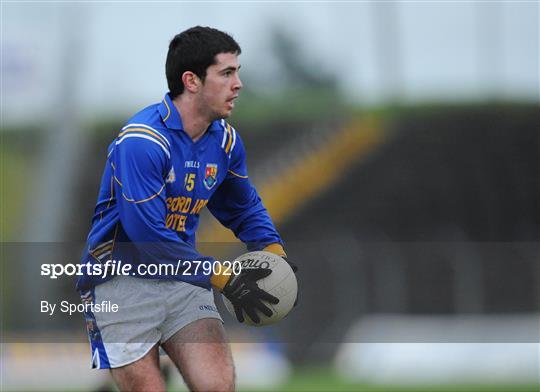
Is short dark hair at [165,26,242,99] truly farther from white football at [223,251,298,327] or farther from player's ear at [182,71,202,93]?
white football at [223,251,298,327]

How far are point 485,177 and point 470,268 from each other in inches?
275

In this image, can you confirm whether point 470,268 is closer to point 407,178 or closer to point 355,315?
point 355,315

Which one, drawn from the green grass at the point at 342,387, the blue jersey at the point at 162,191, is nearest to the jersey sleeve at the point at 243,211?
the blue jersey at the point at 162,191

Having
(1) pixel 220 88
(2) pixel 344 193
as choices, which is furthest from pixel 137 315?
(2) pixel 344 193

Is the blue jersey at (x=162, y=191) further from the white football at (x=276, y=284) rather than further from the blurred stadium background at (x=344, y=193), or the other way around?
the blurred stadium background at (x=344, y=193)

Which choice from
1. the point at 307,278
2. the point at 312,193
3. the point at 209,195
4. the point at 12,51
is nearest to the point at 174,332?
the point at 209,195

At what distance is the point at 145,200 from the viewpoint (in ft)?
16.7

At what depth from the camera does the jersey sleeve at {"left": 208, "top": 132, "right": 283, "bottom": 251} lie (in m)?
5.70

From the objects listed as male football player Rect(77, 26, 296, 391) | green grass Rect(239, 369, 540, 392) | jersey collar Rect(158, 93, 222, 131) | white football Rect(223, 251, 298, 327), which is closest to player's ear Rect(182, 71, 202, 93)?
male football player Rect(77, 26, 296, 391)

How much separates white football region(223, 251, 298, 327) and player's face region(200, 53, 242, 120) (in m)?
0.67

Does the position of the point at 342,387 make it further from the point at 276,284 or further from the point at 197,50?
the point at 197,50

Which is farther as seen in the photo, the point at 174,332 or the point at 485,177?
the point at 485,177

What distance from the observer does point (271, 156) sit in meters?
20.7

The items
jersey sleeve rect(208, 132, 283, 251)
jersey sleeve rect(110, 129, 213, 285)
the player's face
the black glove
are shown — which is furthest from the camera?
jersey sleeve rect(208, 132, 283, 251)
